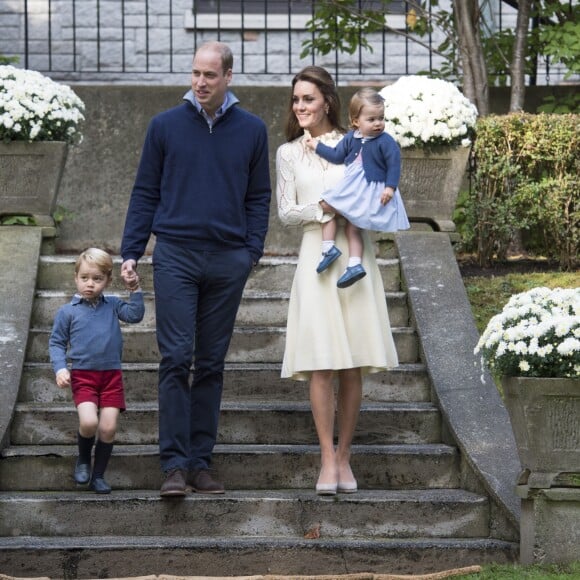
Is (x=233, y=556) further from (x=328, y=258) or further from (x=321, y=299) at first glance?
(x=328, y=258)

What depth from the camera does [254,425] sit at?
253 inches

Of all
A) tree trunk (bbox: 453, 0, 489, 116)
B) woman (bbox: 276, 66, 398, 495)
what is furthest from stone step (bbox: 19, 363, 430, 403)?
tree trunk (bbox: 453, 0, 489, 116)

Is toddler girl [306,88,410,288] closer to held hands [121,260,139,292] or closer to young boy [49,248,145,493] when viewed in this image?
held hands [121,260,139,292]

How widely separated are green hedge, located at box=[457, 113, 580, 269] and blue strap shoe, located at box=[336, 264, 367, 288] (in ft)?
9.68

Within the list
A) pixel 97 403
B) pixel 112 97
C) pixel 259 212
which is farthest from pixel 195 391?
pixel 112 97

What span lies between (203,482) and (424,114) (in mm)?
2906

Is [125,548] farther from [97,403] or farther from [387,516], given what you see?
[387,516]

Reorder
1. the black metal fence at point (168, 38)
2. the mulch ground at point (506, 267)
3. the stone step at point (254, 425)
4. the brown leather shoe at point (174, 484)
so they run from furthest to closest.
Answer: the black metal fence at point (168, 38) → the mulch ground at point (506, 267) → the stone step at point (254, 425) → the brown leather shoe at point (174, 484)

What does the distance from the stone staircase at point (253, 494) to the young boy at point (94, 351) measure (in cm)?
25

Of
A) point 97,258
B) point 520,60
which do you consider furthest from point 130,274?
point 520,60

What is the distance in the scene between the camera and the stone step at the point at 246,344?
7055 millimetres

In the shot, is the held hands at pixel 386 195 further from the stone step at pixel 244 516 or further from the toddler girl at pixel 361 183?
the stone step at pixel 244 516

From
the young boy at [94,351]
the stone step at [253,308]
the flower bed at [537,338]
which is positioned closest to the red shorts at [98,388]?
the young boy at [94,351]

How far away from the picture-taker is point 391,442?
6465 millimetres
